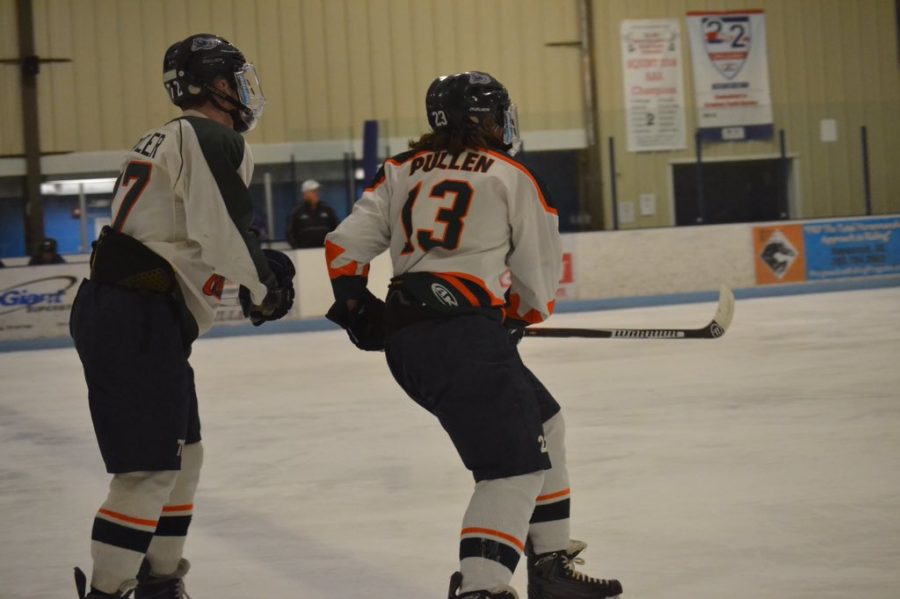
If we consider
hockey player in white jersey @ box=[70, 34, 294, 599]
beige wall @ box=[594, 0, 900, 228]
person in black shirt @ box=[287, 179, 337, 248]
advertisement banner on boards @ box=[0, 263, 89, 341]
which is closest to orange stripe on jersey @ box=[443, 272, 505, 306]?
hockey player in white jersey @ box=[70, 34, 294, 599]

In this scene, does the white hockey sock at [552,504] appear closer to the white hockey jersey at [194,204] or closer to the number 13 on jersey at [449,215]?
the number 13 on jersey at [449,215]

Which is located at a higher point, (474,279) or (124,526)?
(474,279)

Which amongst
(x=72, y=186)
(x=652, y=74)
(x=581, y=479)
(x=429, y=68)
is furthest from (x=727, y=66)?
(x=581, y=479)

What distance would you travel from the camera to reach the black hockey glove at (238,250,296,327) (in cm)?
250

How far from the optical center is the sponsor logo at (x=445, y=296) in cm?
227

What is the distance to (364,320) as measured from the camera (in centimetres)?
247

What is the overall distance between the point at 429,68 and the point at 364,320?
1232 cm

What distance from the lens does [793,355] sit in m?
6.68

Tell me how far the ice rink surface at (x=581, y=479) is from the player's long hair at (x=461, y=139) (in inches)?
36.5

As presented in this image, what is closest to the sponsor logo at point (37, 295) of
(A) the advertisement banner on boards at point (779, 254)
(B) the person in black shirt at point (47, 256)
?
(B) the person in black shirt at point (47, 256)

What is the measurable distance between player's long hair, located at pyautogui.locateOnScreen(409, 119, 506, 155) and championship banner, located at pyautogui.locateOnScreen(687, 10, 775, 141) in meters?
12.4

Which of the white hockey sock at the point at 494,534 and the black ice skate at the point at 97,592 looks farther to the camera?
the black ice skate at the point at 97,592

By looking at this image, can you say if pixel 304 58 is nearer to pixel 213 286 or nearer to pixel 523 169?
pixel 213 286

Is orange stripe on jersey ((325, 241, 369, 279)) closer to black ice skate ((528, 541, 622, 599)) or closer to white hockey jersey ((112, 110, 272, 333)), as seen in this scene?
white hockey jersey ((112, 110, 272, 333))
